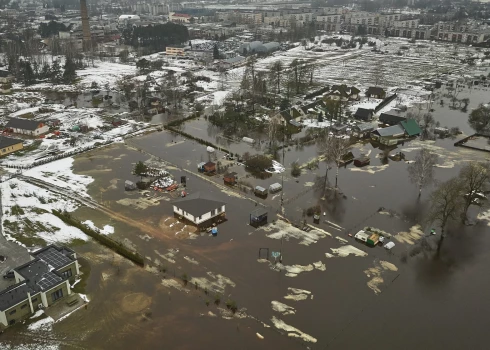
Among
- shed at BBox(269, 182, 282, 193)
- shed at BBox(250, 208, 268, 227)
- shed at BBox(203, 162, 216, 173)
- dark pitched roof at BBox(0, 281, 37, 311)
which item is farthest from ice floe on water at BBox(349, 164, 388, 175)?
dark pitched roof at BBox(0, 281, 37, 311)

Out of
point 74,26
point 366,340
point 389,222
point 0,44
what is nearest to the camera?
point 366,340

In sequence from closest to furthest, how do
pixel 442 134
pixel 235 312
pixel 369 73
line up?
pixel 235 312
pixel 442 134
pixel 369 73

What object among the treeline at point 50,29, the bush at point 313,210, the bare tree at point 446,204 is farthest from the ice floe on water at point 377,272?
the treeline at point 50,29

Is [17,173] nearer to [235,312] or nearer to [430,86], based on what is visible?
[235,312]

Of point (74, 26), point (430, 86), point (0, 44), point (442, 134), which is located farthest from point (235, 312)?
point (74, 26)

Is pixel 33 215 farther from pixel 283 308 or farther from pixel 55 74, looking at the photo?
pixel 55 74

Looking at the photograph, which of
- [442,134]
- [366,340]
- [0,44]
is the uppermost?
[0,44]

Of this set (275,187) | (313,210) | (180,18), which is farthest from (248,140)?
(180,18)
